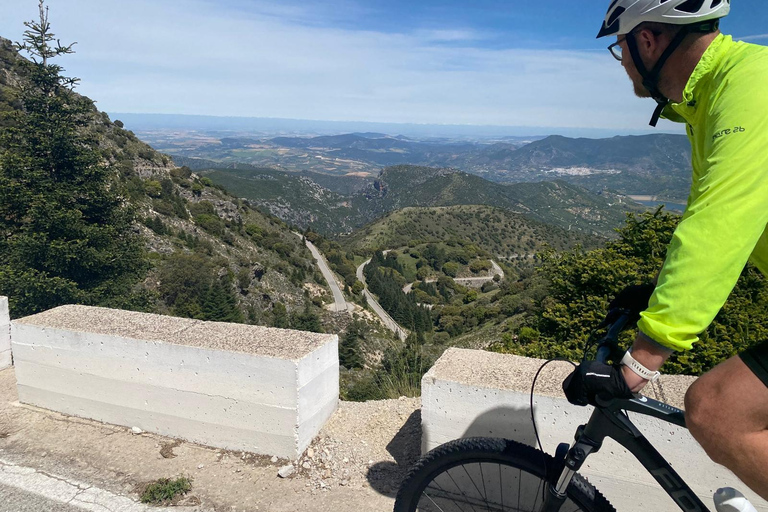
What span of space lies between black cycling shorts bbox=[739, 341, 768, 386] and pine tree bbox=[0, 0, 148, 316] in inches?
683

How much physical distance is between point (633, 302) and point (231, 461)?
10.4ft

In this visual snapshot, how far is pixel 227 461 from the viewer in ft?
12.4

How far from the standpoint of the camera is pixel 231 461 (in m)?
3.77

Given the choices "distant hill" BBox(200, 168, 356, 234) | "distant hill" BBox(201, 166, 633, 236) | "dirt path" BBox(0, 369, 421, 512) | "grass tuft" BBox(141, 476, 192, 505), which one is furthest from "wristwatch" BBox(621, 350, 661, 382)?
"distant hill" BBox(201, 166, 633, 236)

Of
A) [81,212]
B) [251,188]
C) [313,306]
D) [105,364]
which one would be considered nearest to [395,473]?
[105,364]

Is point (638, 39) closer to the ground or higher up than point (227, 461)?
higher up

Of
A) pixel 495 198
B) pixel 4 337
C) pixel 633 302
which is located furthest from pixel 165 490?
pixel 495 198

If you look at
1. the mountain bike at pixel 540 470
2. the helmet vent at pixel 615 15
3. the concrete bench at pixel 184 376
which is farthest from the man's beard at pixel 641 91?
the concrete bench at pixel 184 376

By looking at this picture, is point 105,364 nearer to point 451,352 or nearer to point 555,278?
point 451,352

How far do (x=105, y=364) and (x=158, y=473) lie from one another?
3.58 feet

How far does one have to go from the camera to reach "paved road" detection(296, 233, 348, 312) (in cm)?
5774

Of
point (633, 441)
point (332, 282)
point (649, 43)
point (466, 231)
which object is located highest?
point (649, 43)

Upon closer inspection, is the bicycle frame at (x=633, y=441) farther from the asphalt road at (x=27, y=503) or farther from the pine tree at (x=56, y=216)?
the pine tree at (x=56, y=216)

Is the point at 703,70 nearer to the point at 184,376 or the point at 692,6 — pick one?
the point at 692,6
